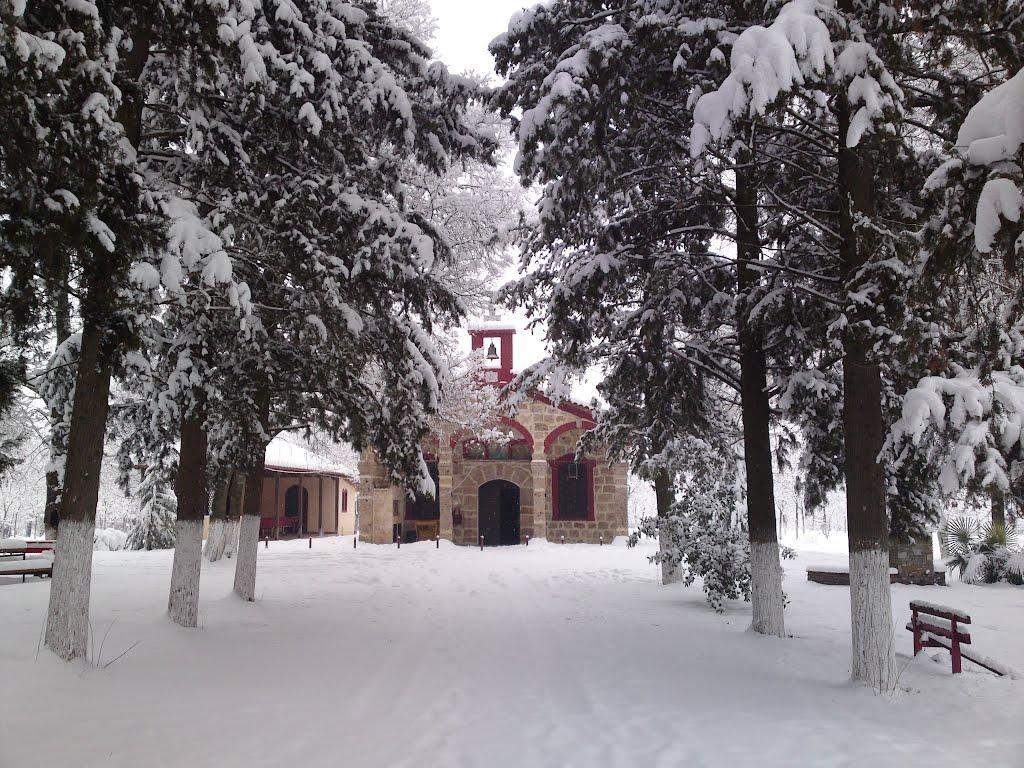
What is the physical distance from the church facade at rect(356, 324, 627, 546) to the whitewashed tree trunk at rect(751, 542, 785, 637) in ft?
49.4

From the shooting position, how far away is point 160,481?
2127 cm

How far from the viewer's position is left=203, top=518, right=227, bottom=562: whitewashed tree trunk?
54.4 ft

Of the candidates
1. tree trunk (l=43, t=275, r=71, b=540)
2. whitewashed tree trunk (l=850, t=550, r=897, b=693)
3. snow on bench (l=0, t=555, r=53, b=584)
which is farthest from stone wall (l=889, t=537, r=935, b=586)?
snow on bench (l=0, t=555, r=53, b=584)

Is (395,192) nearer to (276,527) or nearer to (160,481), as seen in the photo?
(160,481)

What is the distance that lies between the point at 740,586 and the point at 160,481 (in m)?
18.0

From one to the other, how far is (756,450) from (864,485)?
230 centimetres

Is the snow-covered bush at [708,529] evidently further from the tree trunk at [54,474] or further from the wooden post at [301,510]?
the wooden post at [301,510]

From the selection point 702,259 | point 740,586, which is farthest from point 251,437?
point 740,586

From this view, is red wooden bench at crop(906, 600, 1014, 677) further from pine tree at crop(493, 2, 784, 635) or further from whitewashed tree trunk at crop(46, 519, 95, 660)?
whitewashed tree trunk at crop(46, 519, 95, 660)

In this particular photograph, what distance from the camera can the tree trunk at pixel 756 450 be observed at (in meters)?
8.36

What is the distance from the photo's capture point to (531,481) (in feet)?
78.8

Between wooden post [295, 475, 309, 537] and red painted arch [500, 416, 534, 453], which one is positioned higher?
red painted arch [500, 416, 534, 453]

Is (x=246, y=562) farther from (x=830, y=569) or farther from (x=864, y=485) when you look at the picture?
(x=830, y=569)

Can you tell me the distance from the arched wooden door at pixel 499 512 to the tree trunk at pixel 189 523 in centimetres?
1670
